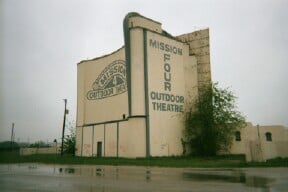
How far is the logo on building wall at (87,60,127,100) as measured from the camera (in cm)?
3769

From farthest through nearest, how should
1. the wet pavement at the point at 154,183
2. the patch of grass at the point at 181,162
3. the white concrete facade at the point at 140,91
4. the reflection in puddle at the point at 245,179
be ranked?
the white concrete facade at the point at 140,91 → the patch of grass at the point at 181,162 → the reflection in puddle at the point at 245,179 → the wet pavement at the point at 154,183

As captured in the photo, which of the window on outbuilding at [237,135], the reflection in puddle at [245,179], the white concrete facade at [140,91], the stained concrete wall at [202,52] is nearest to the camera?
the reflection in puddle at [245,179]

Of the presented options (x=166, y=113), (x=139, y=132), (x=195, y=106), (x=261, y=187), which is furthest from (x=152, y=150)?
(x=261, y=187)

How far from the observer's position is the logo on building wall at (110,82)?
124 ft

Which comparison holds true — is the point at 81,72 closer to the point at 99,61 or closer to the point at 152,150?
the point at 99,61

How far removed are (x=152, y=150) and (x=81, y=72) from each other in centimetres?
1881

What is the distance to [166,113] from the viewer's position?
3503 centimetres

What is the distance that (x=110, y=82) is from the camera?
39.7 m

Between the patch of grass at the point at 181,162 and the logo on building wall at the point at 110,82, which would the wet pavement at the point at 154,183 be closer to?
the patch of grass at the point at 181,162

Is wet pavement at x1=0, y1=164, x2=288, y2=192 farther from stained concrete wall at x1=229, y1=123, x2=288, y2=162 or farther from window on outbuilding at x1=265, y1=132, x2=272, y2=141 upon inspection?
window on outbuilding at x1=265, y1=132, x2=272, y2=141

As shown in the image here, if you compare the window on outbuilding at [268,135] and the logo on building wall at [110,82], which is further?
the logo on building wall at [110,82]

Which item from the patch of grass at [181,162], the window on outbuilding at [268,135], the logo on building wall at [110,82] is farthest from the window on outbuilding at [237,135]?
the logo on building wall at [110,82]

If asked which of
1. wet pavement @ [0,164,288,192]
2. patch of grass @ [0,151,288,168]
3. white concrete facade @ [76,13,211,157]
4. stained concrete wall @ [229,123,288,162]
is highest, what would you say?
white concrete facade @ [76,13,211,157]

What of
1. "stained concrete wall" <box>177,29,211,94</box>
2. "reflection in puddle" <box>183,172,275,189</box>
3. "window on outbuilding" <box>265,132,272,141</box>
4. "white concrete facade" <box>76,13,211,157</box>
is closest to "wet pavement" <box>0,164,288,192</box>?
"reflection in puddle" <box>183,172,275,189</box>
